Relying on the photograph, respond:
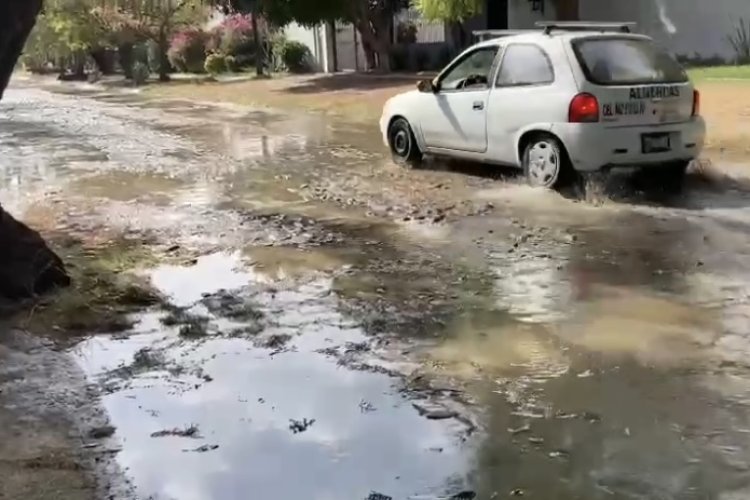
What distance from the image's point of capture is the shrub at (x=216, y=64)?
41.0 meters

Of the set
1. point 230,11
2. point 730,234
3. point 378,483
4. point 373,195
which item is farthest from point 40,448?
point 230,11

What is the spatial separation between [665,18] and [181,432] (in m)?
23.5

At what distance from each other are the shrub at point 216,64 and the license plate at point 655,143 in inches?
1237

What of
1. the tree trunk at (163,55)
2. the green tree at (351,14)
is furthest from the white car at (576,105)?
the tree trunk at (163,55)

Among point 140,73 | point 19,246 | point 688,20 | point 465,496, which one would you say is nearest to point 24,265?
point 19,246

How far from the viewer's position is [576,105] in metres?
11.3

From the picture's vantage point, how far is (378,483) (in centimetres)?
492

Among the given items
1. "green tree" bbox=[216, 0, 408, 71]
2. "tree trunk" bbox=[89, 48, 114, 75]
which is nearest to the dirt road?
"green tree" bbox=[216, 0, 408, 71]

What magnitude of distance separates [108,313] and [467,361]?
111 inches

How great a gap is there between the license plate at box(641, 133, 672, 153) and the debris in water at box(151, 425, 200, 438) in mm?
7120

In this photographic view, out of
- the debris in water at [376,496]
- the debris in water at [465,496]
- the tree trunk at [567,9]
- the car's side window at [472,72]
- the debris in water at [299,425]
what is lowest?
the debris in water at [465,496]

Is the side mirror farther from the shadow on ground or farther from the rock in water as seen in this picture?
the shadow on ground

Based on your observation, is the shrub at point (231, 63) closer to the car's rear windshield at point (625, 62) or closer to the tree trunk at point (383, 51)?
the tree trunk at point (383, 51)

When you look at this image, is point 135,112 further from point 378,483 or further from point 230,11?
point 378,483
